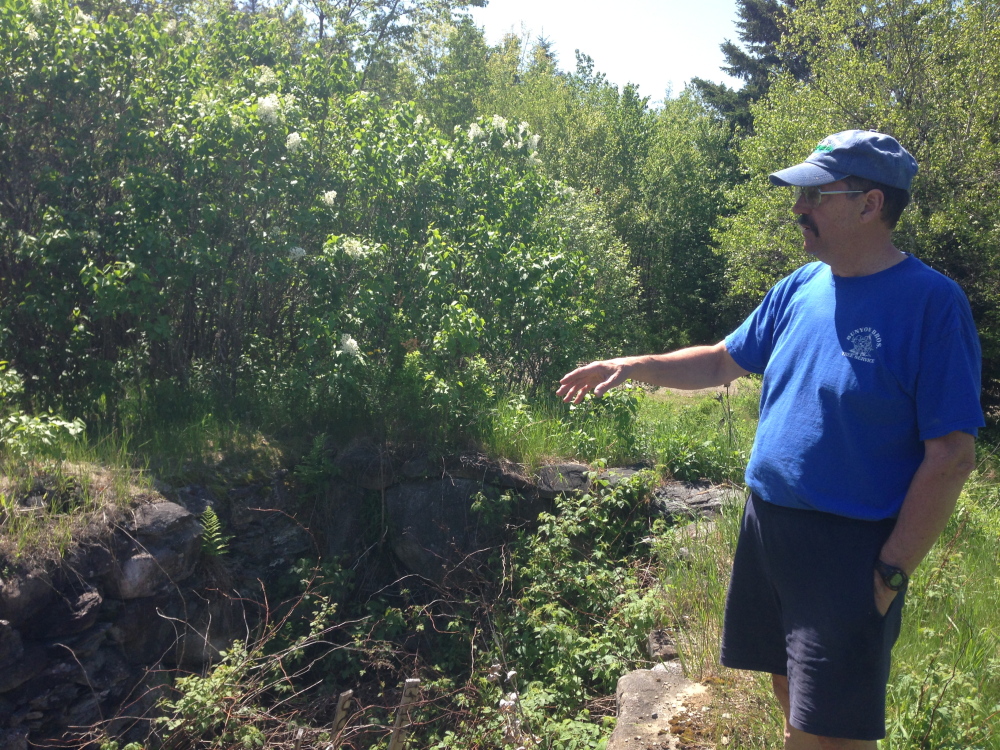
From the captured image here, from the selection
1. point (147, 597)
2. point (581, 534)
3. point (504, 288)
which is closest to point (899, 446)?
point (581, 534)

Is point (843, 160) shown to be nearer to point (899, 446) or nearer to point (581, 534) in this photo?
point (899, 446)

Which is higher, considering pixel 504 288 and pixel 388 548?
pixel 504 288

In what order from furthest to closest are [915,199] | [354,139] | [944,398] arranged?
1. [915,199]
2. [354,139]
3. [944,398]

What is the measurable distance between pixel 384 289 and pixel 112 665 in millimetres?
3457

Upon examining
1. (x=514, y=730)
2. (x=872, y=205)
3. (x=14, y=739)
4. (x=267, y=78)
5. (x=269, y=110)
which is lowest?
(x=14, y=739)

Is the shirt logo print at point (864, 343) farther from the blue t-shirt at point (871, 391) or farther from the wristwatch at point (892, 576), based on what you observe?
the wristwatch at point (892, 576)

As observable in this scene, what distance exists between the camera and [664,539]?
211 inches

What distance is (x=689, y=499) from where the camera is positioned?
602 centimetres

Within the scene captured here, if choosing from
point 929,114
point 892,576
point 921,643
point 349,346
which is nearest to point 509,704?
point 921,643

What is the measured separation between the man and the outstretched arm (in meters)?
0.44

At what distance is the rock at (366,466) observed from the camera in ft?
22.0

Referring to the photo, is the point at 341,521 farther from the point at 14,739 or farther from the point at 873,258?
the point at 873,258

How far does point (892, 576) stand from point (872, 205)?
1011mm

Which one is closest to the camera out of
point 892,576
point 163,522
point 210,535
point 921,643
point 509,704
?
point 892,576
